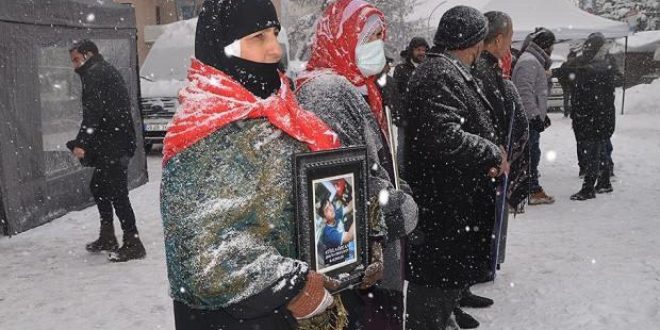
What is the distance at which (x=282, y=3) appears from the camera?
1125 inches

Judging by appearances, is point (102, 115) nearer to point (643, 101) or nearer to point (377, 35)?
point (377, 35)

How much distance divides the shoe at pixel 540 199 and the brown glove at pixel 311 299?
21.8ft

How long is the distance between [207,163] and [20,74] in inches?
245

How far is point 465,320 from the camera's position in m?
4.21

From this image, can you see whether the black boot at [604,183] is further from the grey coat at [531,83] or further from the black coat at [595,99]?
the grey coat at [531,83]

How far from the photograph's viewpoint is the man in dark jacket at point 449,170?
3260 millimetres

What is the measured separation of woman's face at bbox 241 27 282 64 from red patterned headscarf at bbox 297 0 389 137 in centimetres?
89

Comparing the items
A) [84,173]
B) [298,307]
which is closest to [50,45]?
[84,173]

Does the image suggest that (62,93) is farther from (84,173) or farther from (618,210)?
(618,210)

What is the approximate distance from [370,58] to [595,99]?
601 centimetres

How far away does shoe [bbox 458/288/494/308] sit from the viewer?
14.9ft

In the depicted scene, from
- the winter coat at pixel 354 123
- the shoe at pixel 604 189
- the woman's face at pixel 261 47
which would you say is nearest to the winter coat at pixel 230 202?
the woman's face at pixel 261 47

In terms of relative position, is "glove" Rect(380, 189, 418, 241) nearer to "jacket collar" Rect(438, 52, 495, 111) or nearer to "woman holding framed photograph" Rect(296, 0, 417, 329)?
"woman holding framed photograph" Rect(296, 0, 417, 329)

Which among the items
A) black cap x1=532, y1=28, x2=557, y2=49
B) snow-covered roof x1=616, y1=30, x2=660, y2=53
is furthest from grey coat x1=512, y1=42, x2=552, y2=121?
snow-covered roof x1=616, y1=30, x2=660, y2=53
